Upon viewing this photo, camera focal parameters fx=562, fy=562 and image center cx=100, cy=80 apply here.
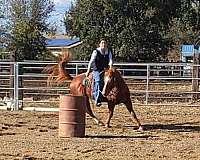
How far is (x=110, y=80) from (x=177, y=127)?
6.43 feet

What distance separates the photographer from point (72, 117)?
10.6m

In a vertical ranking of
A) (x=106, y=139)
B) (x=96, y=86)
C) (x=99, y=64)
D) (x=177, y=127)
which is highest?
(x=99, y=64)

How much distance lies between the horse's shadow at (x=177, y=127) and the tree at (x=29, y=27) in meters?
23.2

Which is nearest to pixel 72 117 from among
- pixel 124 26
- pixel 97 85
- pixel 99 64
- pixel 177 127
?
pixel 97 85

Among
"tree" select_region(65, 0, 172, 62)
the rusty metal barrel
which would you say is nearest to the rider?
the rusty metal barrel

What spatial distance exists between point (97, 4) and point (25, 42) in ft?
21.7

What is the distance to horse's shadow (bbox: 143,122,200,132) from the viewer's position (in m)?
12.1

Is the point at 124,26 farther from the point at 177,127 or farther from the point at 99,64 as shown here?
the point at 99,64

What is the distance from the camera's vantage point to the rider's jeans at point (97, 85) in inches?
475

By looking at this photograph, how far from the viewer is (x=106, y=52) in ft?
39.9

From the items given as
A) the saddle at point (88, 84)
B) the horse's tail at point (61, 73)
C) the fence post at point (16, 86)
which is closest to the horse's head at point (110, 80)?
the saddle at point (88, 84)

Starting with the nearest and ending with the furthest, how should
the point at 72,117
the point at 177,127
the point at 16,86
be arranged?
1. the point at 72,117
2. the point at 177,127
3. the point at 16,86

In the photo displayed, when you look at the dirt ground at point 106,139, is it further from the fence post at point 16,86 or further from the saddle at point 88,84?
the fence post at point 16,86

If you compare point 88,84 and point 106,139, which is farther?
point 88,84
